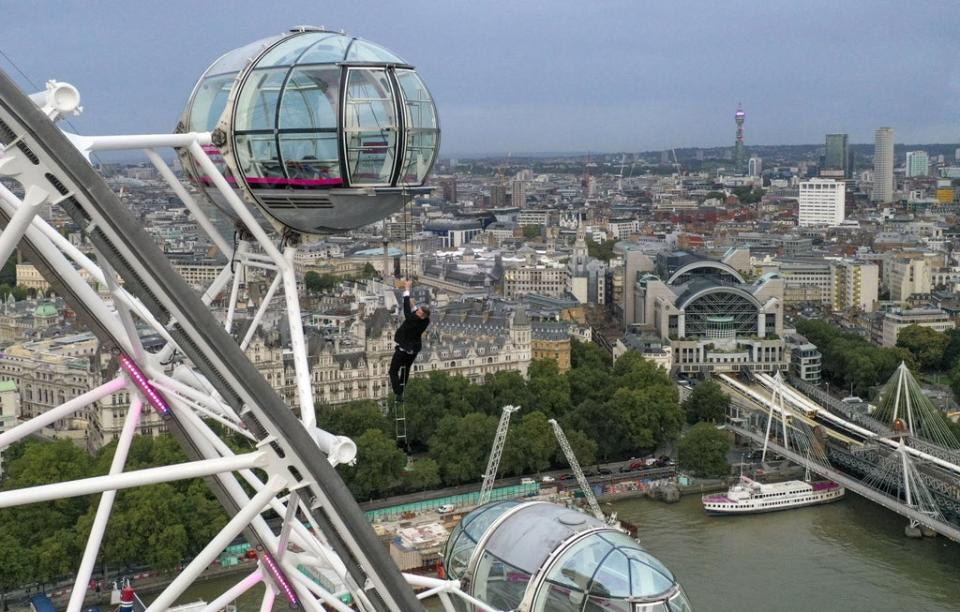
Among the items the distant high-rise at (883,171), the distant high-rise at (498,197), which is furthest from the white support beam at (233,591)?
the distant high-rise at (883,171)

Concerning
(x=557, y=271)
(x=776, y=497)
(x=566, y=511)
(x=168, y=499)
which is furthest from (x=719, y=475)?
(x=557, y=271)

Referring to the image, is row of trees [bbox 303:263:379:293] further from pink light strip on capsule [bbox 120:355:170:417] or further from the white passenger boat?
pink light strip on capsule [bbox 120:355:170:417]

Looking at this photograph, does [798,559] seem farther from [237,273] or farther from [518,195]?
[518,195]

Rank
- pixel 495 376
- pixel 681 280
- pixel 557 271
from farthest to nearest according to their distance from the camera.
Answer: pixel 557 271, pixel 681 280, pixel 495 376

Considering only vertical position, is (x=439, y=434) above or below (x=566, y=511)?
below

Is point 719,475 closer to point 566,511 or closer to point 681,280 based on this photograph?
point 681,280

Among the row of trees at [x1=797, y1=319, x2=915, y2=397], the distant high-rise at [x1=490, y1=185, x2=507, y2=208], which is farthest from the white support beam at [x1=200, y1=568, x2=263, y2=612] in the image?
the distant high-rise at [x1=490, y1=185, x2=507, y2=208]
